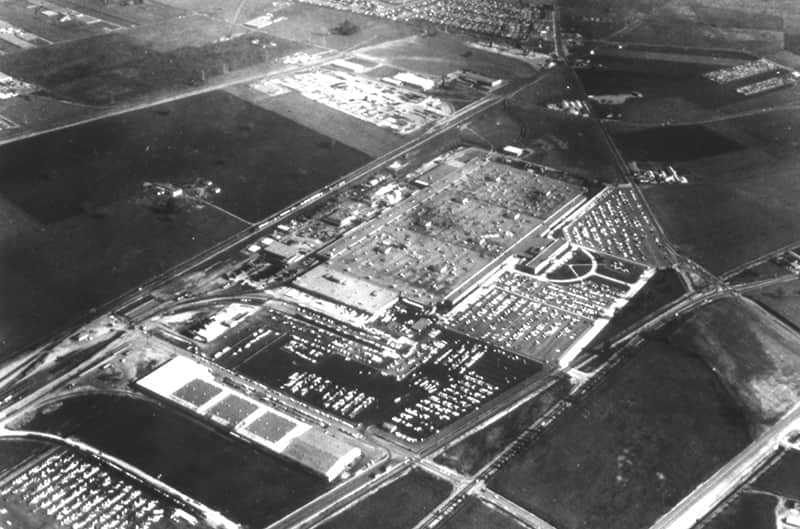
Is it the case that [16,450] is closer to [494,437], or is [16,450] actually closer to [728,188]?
[494,437]

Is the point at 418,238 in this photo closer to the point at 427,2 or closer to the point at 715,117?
the point at 715,117

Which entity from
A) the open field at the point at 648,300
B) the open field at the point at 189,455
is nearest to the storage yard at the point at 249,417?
the open field at the point at 189,455

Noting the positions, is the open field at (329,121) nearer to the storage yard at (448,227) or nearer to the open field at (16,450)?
the storage yard at (448,227)

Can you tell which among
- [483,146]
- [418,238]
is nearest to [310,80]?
[483,146]

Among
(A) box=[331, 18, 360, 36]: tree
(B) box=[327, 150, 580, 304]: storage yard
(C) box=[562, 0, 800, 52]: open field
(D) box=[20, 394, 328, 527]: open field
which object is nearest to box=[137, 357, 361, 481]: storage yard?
(D) box=[20, 394, 328, 527]: open field

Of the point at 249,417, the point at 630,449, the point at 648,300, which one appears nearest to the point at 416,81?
the point at 648,300
